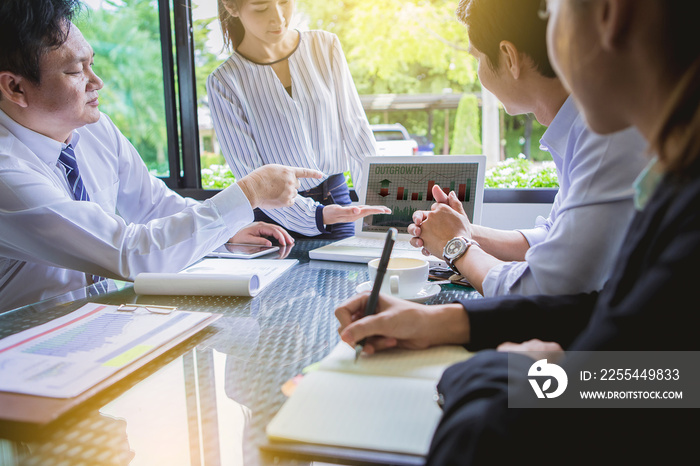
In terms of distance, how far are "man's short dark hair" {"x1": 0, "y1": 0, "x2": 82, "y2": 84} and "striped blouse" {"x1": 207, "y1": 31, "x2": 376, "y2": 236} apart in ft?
2.61

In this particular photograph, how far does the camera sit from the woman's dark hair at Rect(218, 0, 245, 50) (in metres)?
2.34

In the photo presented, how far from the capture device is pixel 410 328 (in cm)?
79

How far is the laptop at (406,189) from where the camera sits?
66.4 inches

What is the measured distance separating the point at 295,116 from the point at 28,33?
1114 mm

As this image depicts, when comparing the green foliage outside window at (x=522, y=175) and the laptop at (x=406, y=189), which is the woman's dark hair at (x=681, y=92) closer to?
the laptop at (x=406, y=189)

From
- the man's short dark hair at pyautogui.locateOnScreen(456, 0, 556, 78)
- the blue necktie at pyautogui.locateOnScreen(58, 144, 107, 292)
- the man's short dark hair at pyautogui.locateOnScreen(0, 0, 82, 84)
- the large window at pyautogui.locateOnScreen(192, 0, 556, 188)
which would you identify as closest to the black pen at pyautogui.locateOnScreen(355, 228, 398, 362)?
the man's short dark hair at pyautogui.locateOnScreen(456, 0, 556, 78)

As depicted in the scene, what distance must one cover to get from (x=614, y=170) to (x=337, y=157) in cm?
161

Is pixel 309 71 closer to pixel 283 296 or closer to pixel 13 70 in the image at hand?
pixel 13 70

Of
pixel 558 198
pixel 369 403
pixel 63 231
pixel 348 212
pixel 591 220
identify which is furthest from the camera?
pixel 348 212

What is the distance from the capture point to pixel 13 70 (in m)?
1.43

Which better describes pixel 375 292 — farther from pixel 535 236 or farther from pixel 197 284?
pixel 535 236

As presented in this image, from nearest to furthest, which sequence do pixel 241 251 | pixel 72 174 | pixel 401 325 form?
pixel 401 325, pixel 72 174, pixel 241 251

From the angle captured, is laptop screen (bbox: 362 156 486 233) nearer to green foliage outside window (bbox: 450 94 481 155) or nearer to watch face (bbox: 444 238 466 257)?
watch face (bbox: 444 238 466 257)
